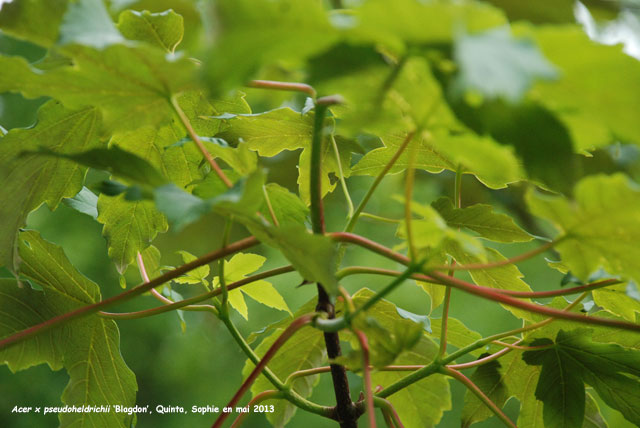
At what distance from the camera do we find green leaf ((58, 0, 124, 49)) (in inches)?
9.4

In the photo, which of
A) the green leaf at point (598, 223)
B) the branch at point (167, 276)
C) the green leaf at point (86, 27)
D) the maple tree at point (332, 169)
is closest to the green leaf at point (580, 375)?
the maple tree at point (332, 169)

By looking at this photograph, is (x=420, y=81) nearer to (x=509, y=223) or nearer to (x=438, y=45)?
(x=438, y=45)

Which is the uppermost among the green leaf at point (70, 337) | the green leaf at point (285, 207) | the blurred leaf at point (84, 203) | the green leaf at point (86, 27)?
the green leaf at point (86, 27)

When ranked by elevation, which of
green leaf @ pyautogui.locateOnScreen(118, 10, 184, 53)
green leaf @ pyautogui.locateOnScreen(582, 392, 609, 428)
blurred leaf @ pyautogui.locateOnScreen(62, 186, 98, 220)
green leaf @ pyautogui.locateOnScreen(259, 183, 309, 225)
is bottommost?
green leaf @ pyautogui.locateOnScreen(582, 392, 609, 428)

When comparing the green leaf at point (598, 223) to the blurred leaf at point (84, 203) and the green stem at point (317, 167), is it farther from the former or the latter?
the blurred leaf at point (84, 203)

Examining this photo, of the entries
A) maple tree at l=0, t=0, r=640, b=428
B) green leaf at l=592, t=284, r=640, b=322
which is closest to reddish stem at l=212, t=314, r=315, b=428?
maple tree at l=0, t=0, r=640, b=428

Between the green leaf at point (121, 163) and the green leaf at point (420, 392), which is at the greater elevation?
the green leaf at point (121, 163)

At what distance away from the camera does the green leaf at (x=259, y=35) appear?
20cm

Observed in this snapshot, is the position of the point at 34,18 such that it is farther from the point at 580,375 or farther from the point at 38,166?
the point at 580,375

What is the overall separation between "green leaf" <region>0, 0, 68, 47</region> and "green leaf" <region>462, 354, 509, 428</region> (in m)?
0.39

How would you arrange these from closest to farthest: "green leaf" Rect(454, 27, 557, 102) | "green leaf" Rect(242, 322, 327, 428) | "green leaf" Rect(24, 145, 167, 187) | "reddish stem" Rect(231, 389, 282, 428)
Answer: "green leaf" Rect(454, 27, 557, 102) < "green leaf" Rect(24, 145, 167, 187) < "reddish stem" Rect(231, 389, 282, 428) < "green leaf" Rect(242, 322, 327, 428)

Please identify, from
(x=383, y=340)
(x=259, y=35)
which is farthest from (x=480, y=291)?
(x=259, y=35)

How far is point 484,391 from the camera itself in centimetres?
46

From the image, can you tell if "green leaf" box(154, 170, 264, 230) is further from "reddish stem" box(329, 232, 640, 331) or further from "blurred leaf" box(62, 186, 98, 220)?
"blurred leaf" box(62, 186, 98, 220)
